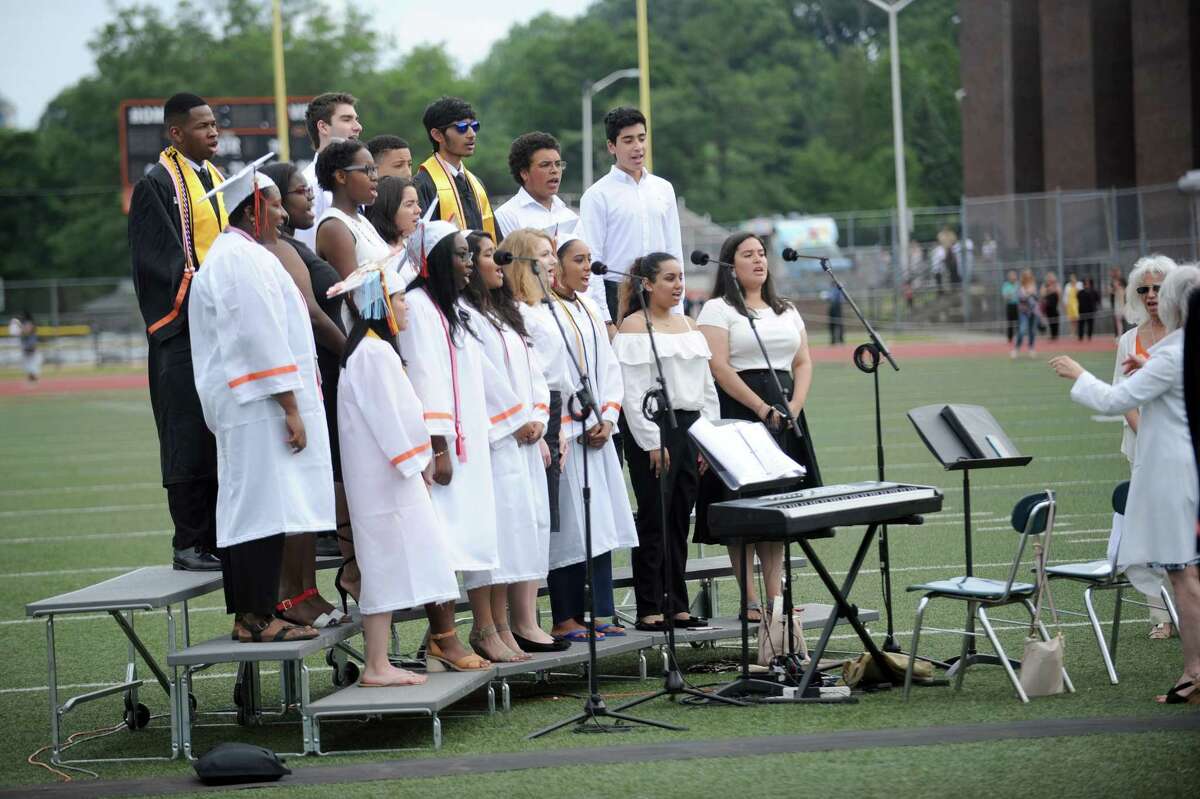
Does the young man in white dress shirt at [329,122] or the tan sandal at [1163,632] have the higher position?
the young man in white dress shirt at [329,122]

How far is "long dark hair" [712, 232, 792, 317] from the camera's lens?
9.44m

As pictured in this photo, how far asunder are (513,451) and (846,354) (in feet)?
105

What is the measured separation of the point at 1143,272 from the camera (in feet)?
28.9

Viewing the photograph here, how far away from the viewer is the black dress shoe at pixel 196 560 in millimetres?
8438

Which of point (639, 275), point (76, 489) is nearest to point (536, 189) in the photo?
point (639, 275)

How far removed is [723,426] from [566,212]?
2.36m

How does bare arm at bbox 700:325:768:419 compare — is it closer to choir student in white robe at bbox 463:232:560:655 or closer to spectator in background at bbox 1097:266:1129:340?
choir student in white robe at bbox 463:232:560:655

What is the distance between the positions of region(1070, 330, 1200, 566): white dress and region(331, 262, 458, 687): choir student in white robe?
3097 millimetres

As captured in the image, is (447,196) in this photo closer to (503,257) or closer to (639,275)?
(639,275)

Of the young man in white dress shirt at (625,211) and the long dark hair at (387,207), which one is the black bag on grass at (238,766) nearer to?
the long dark hair at (387,207)

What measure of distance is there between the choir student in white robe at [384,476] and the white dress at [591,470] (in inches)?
47.8

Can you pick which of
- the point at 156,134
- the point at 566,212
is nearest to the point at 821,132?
the point at 156,134

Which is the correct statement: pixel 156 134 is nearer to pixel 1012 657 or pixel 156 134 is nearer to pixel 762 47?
pixel 1012 657

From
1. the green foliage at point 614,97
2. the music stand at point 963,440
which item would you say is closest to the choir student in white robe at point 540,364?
the music stand at point 963,440
